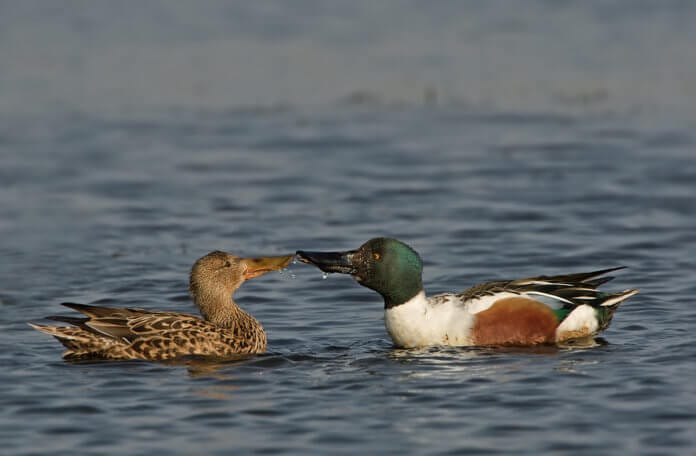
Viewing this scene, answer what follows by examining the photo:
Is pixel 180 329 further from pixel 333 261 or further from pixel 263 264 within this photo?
pixel 333 261

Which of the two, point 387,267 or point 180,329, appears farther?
point 387,267

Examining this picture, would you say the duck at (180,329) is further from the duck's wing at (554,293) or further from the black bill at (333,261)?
the duck's wing at (554,293)

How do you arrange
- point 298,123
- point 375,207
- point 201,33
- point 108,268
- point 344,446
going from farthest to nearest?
1. point 201,33
2. point 298,123
3. point 375,207
4. point 108,268
5. point 344,446

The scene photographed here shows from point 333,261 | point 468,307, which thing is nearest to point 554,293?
point 468,307

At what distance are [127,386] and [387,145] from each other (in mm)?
8454

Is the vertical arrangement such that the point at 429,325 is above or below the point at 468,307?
below

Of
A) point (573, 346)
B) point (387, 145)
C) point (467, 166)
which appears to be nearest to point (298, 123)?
point (387, 145)

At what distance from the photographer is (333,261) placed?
10.2 m

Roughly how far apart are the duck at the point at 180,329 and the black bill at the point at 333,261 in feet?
0.53

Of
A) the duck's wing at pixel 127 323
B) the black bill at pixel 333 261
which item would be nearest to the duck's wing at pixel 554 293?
the black bill at pixel 333 261

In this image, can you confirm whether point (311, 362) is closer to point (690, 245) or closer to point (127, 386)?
point (127, 386)

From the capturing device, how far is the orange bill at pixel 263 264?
33.4 feet

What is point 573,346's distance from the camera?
32.8ft

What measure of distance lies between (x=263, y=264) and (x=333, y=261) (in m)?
0.50
